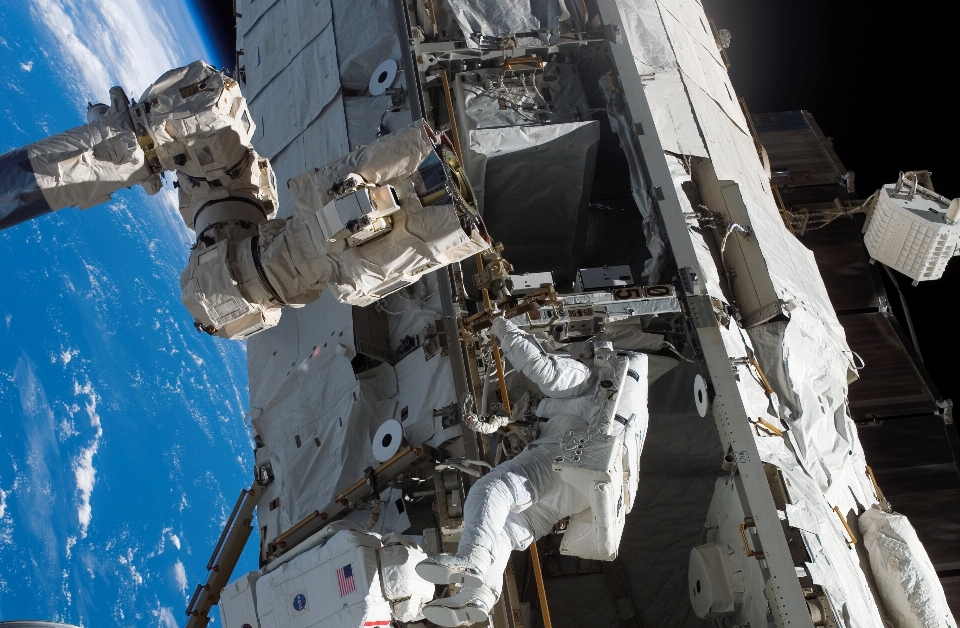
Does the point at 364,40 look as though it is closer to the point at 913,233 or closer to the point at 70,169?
the point at 70,169

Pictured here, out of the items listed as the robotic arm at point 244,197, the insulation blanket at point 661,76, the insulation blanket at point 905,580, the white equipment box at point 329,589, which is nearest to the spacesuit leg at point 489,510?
the white equipment box at point 329,589

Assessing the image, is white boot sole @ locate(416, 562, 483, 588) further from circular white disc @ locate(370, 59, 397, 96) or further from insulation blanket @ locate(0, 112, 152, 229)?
circular white disc @ locate(370, 59, 397, 96)

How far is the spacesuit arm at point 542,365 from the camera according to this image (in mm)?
3902

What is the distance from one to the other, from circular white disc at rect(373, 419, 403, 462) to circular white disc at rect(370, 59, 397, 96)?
3166 mm

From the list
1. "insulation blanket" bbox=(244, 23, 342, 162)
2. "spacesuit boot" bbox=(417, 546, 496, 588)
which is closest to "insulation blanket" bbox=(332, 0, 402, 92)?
"insulation blanket" bbox=(244, 23, 342, 162)

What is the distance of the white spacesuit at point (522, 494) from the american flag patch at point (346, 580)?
0.58m

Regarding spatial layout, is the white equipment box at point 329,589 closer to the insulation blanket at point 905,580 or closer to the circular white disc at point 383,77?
the insulation blanket at point 905,580

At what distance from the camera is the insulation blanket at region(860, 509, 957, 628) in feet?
14.7

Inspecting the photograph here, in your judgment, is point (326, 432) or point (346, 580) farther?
point (326, 432)

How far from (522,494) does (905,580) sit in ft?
8.31

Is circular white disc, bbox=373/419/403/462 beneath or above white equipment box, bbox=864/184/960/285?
above

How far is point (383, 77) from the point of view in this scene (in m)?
6.77

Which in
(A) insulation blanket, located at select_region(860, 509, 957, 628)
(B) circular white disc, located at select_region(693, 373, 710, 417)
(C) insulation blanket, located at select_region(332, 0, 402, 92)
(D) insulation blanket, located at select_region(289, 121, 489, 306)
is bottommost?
(A) insulation blanket, located at select_region(860, 509, 957, 628)

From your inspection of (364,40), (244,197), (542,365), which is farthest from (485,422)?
(364,40)
